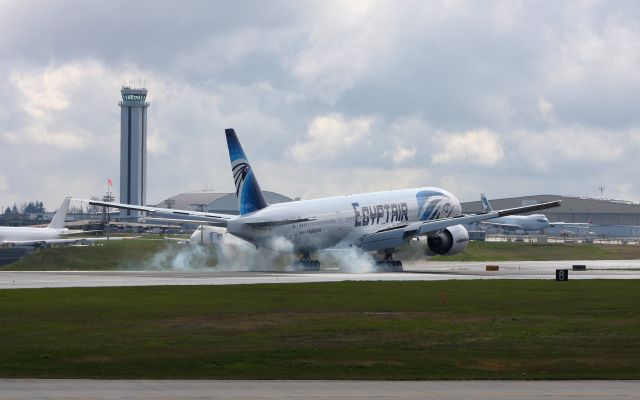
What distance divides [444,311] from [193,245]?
168 feet

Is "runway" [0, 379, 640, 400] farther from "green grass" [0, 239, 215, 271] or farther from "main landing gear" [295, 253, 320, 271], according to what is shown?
"green grass" [0, 239, 215, 271]

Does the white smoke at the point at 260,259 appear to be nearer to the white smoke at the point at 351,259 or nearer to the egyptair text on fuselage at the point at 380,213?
the white smoke at the point at 351,259

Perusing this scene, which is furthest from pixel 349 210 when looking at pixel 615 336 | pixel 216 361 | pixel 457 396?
pixel 457 396

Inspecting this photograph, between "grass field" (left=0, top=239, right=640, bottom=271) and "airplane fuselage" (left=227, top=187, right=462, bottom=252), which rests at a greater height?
"airplane fuselage" (left=227, top=187, right=462, bottom=252)

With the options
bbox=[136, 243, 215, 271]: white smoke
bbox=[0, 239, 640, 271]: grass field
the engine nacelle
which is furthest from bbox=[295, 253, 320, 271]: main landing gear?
the engine nacelle

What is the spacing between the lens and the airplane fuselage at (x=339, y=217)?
7969 centimetres

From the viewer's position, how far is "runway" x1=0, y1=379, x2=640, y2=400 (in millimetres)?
24688

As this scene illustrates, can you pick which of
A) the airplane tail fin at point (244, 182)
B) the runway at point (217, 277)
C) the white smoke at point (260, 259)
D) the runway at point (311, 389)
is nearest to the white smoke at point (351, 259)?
the white smoke at point (260, 259)

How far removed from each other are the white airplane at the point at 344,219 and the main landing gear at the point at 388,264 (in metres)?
0.07

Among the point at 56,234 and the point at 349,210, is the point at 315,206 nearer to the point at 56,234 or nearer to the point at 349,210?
the point at 349,210

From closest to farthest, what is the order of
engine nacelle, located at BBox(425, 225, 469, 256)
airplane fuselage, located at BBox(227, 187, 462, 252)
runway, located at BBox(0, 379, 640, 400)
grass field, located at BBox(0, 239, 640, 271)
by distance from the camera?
runway, located at BBox(0, 379, 640, 400)
airplane fuselage, located at BBox(227, 187, 462, 252)
engine nacelle, located at BBox(425, 225, 469, 256)
grass field, located at BBox(0, 239, 640, 271)

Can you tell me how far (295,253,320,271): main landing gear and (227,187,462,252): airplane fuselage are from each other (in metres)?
1.08

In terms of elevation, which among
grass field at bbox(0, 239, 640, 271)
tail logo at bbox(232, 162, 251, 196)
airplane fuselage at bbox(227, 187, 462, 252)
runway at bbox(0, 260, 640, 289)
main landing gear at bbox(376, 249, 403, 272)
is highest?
tail logo at bbox(232, 162, 251, 196)

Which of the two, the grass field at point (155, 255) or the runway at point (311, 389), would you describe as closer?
the runway at point (311, 389)
